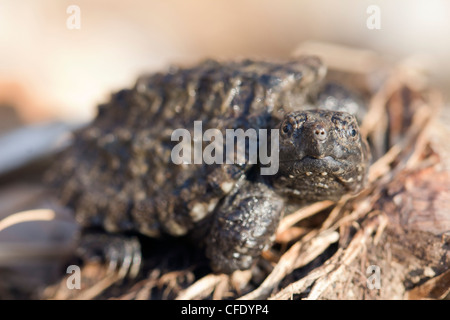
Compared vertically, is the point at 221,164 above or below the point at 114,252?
above

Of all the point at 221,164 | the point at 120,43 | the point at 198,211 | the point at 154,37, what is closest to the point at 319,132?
the point at 221,164

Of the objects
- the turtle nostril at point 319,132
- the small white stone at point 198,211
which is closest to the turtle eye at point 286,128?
the turtle nostril at point 319,132

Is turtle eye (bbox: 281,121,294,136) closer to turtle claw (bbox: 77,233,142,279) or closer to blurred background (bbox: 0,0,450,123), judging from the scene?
turtle claw (bbox: 77,233,142,279)

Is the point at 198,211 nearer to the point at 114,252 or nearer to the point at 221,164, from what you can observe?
the point at 221,164

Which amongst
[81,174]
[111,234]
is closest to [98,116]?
[81,174]

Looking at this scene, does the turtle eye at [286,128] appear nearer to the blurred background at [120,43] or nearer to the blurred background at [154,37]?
the blurred background at [120,43]
